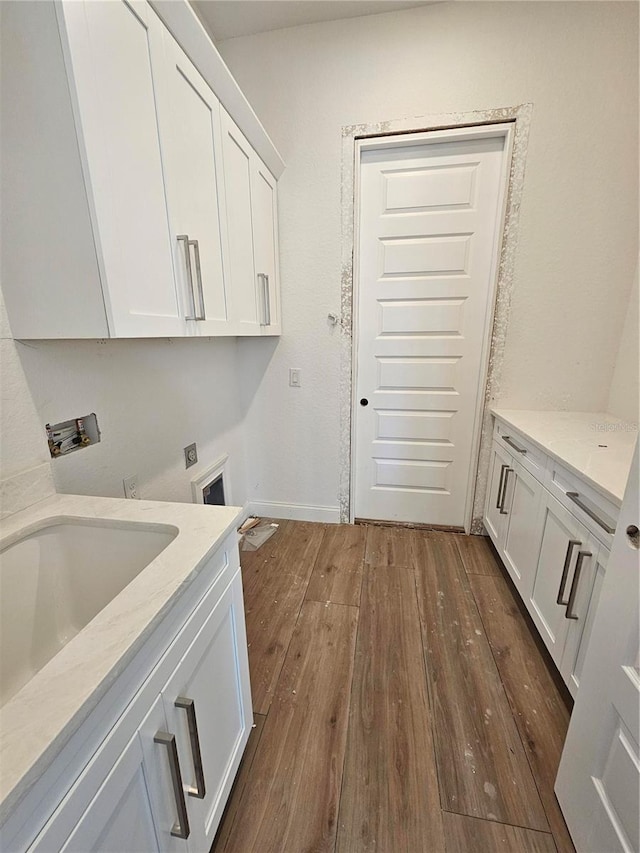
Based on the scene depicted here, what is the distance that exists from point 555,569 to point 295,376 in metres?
1.75

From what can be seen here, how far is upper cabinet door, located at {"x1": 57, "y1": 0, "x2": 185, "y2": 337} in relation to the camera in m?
0.78

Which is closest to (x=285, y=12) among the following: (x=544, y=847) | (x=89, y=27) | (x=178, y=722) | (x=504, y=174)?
(x=504, y=174)

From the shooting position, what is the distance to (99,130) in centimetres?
82

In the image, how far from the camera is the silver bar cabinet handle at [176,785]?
0.64 metres

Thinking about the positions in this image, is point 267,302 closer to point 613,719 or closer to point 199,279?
point 199,279

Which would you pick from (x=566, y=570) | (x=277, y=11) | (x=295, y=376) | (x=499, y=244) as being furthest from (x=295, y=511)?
(x=277, y=11)

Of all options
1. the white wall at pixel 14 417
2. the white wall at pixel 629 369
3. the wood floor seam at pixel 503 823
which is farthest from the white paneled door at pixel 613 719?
the white wall at pixel 14 417

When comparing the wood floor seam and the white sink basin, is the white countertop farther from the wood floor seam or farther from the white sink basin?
the white sink basin

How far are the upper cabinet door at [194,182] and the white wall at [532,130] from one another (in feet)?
2.90

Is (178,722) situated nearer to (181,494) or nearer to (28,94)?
(181,494)

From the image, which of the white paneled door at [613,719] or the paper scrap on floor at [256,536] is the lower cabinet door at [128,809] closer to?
the white paneled door at [613,719]

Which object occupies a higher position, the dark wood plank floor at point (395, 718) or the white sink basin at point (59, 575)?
the white sink basin at point (59, 575)

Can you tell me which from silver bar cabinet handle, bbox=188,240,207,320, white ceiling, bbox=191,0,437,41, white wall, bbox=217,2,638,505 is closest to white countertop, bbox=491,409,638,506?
white wall, bbox=217,2,638,505

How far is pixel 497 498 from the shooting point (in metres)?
2.09
